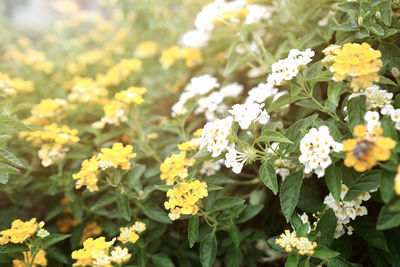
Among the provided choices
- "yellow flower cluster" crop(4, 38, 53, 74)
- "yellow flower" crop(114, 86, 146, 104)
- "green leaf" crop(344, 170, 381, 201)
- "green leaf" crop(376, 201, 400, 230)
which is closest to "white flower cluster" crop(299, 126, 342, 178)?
"green leaf" crop(344, 170, 381, 201)

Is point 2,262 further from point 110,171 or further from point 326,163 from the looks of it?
point 326,163

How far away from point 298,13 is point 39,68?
6.80ft

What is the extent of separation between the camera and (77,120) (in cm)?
247

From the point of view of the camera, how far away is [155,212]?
1.68 meters

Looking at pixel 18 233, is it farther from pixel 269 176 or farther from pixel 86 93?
pixel 86 93

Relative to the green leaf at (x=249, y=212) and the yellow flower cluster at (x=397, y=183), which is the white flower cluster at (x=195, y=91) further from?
the yellow flower cluster at (x=397, y=183)

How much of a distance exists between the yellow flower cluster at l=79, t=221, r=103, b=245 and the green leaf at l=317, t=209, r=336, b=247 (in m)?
1.14

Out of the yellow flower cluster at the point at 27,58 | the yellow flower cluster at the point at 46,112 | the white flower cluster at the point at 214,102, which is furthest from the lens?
the yellow flower cluster at the point at 27,58

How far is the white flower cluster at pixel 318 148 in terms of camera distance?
122 cm

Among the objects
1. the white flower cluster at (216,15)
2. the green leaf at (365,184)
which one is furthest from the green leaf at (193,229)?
the white flower cluster at (216,15)

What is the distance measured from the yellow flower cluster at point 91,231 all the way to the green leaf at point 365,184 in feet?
4.21

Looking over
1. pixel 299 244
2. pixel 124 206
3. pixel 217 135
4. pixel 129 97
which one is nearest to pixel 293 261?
pixel 299 244

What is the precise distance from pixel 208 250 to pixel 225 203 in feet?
0.72

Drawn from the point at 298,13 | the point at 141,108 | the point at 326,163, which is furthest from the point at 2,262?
the point at 298,13
